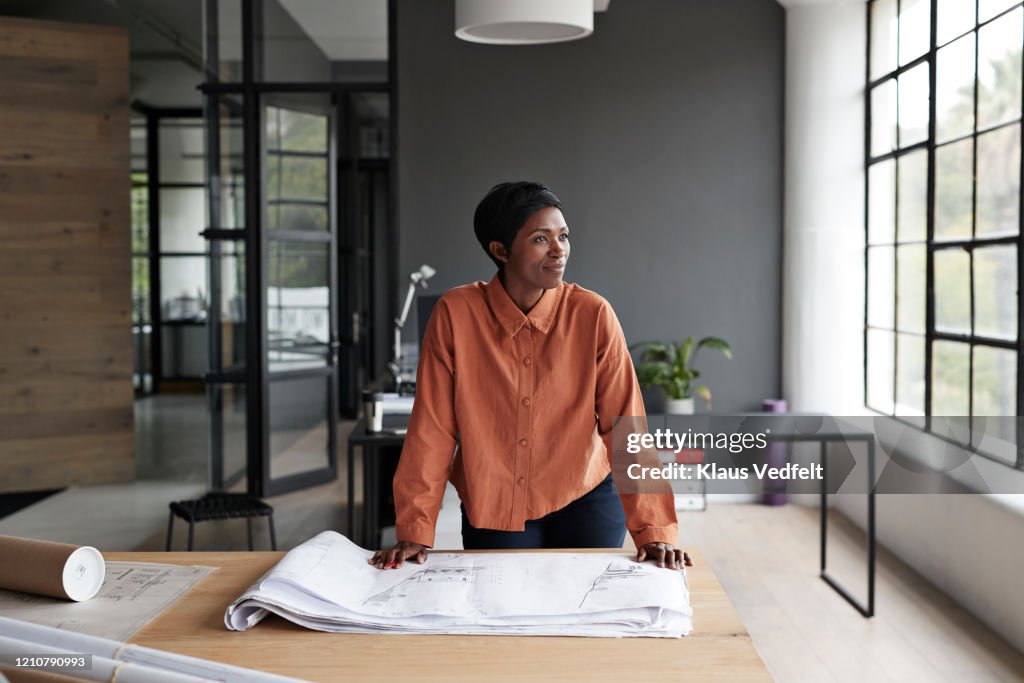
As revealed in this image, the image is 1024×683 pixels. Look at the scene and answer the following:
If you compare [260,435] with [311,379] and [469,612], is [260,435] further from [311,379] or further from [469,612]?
[469,612]

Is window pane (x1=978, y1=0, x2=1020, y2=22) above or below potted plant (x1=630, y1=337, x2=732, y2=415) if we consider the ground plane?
above

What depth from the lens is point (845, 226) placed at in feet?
18.6

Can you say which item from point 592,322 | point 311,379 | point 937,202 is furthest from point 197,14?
point 592,322

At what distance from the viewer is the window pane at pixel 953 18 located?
4.29 metres

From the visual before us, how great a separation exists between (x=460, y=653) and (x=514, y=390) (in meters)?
0.66

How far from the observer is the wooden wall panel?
5961 mm

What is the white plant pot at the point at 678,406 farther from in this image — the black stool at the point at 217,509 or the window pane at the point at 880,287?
the black stool at the point at 217,509

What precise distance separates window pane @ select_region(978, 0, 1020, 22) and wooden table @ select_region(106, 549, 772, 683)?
345cm

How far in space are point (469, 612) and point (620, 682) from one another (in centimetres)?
28

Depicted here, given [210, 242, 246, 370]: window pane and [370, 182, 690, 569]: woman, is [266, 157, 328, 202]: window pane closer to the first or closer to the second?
[210, 242, 246, 370]: window pane

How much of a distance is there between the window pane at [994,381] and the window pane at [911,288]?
2.23ft

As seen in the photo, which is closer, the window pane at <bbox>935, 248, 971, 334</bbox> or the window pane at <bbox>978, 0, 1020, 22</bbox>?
the window pane at <bbox>978, 0, 1020, 22</bbox>

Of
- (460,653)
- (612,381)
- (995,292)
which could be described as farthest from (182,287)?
(460,653)

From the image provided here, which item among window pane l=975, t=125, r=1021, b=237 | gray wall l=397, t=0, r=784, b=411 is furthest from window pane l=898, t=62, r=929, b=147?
gray wall l=397, t=0, r=784, b=411
